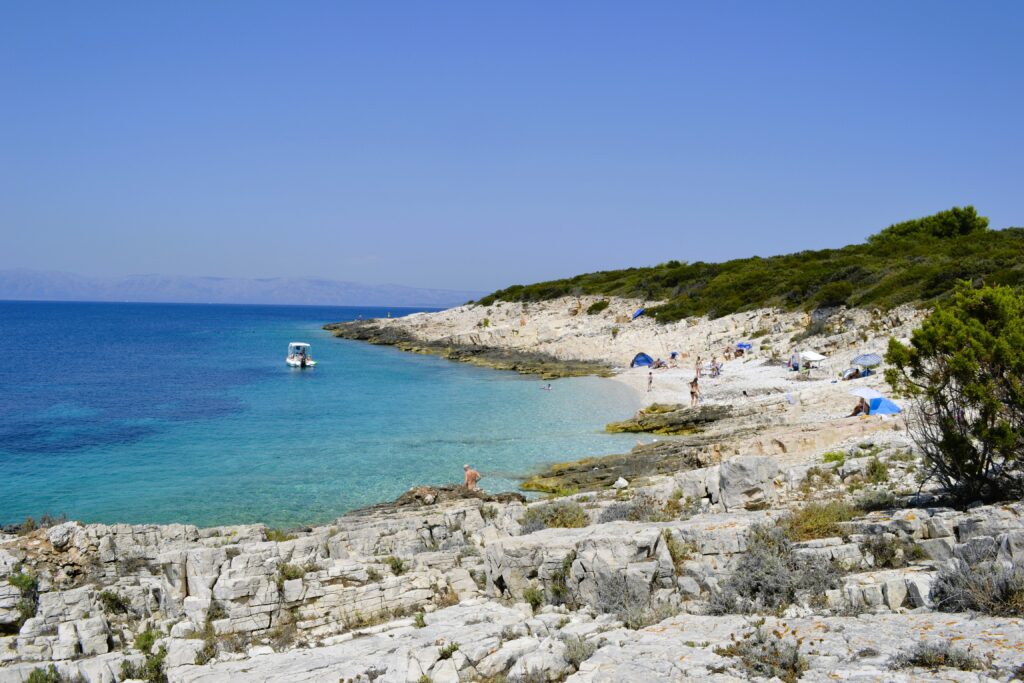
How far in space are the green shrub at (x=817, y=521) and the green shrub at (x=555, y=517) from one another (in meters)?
4.06

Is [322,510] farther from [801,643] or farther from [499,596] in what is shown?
[801,643]

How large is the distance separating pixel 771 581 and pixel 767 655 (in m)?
1.84

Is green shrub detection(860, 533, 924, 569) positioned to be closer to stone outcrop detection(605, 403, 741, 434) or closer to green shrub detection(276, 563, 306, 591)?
green shrub detection(276, 563, 306, 591)

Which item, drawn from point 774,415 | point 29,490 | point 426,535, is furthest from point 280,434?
point 774,415

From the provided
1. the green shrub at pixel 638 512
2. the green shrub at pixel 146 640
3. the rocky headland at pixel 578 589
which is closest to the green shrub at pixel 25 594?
the rocky headland at pixel 578 589

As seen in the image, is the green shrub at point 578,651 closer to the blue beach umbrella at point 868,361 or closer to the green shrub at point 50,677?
the green shrub at point 50,677

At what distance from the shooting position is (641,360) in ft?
167

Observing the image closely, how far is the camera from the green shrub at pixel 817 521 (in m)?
10.1

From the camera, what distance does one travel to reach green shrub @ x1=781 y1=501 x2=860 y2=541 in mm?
10079

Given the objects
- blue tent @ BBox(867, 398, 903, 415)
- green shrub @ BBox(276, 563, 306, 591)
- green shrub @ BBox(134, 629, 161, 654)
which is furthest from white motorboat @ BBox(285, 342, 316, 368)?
green shrub @ BBox(134, 629, 161, 654)

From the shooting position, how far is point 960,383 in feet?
36.8

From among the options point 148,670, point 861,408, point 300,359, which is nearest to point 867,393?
point 861,408

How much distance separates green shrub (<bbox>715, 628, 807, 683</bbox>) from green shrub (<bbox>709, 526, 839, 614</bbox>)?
1.02 m

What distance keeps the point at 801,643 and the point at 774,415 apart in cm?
2038
